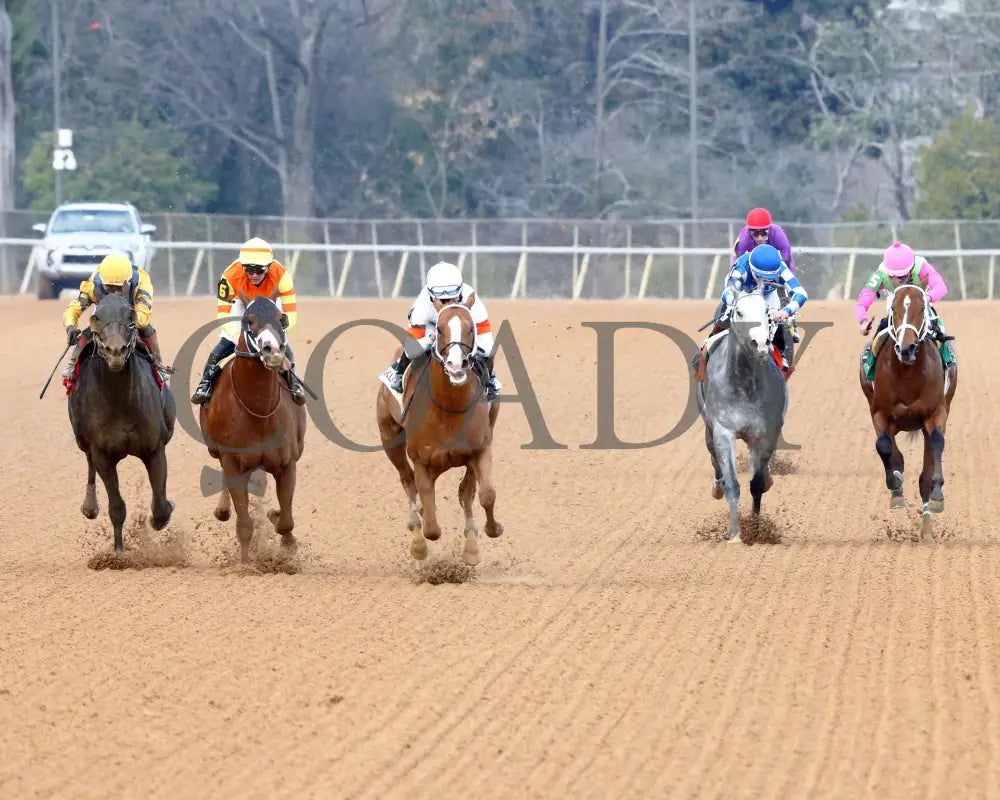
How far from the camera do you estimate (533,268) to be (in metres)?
41.6

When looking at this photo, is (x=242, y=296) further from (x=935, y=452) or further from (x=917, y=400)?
(x=935, y=452)

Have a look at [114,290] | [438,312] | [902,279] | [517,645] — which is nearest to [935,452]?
[902,279]

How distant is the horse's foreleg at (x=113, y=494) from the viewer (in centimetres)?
1170

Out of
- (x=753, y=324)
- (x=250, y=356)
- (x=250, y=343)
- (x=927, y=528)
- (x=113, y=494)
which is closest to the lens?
(x=250, y=343)

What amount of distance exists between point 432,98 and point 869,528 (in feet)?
129

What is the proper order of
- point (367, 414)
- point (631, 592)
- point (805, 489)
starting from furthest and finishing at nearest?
point (367, 414) → point (805, 489) → point (631, 592)

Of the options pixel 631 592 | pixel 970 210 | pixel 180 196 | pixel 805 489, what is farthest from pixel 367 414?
pixel 180 196

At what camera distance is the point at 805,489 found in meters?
16.3

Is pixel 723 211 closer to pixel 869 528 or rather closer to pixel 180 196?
pixel 180 196

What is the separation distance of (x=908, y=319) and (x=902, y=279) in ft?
1.96

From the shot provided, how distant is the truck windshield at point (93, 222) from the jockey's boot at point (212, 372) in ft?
75.4

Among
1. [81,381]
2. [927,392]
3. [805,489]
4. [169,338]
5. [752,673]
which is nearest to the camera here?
[752,673]

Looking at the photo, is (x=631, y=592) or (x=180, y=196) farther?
(x=180, y=196)

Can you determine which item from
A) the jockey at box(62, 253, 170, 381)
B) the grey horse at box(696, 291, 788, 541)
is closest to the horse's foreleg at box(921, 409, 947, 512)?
the grey horse at box(696, 291, 788, 541)
